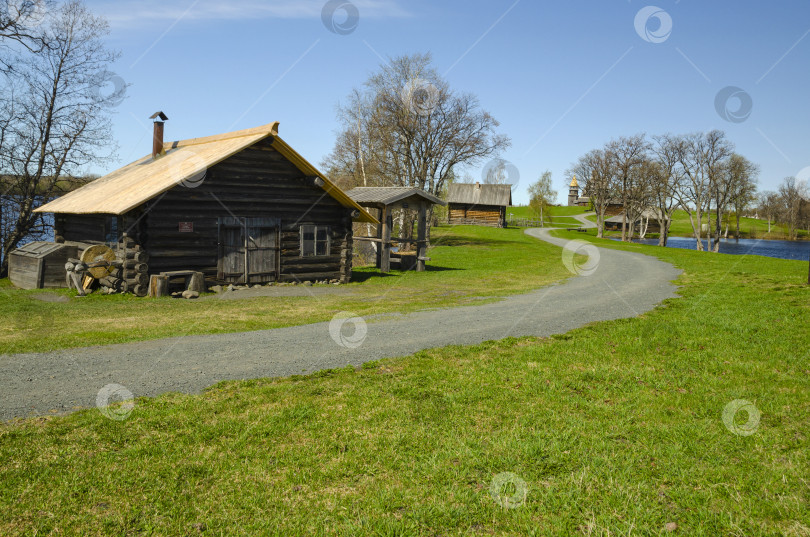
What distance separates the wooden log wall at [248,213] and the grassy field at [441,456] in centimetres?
1216

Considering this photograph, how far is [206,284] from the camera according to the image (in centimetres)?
1888

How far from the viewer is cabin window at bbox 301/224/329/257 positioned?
21.6 metres

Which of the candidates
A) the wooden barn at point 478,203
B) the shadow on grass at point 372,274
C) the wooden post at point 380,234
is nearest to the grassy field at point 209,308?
the shadow on grass at point 372,274

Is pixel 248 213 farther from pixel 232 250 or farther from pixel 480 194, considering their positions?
pixel 480 194

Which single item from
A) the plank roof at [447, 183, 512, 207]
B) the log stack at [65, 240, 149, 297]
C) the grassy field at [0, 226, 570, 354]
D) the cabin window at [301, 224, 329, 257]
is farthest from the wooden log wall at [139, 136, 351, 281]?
the plank roof at [447, 183, 512, 207]

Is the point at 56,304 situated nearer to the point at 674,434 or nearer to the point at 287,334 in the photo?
the point at 287,334

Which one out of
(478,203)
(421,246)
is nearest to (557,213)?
(478,203)

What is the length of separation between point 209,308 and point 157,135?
12.2 metres

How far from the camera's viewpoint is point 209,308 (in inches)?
600

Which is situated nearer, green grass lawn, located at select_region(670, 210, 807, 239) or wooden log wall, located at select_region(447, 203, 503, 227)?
wooden log wall, located at select_region(447, 203, 503, 227)

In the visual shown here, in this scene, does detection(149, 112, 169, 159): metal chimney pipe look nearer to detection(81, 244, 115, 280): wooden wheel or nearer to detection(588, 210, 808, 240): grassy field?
detection(81, 244, 115, 280): wooden wheel

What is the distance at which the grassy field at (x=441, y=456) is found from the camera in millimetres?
4328

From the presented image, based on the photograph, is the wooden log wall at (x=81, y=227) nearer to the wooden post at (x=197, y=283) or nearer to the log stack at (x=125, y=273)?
the log stack at (x=125, y=273)

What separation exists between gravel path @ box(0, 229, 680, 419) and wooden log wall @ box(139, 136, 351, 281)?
8.36m
